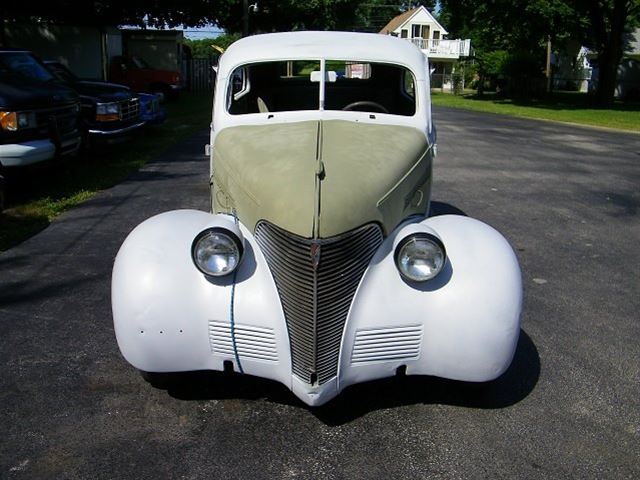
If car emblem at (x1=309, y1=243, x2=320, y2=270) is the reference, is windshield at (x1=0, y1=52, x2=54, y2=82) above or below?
above

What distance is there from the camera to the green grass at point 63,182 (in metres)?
7.44

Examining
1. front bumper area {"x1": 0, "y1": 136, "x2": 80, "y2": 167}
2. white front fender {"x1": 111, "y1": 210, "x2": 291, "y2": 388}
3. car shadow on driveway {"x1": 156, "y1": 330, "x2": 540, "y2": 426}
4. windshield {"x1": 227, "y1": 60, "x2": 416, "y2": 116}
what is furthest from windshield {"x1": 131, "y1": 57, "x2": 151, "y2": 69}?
white front fender {"x1": 111, "y1": 210, "x2": 291, "y2": 388}

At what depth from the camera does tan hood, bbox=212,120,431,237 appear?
335cm

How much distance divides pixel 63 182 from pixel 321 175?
7251mm

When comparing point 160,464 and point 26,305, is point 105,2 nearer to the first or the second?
point 26,305

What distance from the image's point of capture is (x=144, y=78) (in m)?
27.5

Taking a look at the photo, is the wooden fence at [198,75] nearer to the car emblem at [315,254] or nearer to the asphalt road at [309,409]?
the asphalt road at [309,409]

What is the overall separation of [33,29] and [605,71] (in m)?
25.3

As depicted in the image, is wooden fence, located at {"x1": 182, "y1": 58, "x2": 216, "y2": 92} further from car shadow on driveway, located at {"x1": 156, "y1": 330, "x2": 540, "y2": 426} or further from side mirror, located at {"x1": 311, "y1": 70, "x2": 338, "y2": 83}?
car shadow on driveway, located at {"x1": 156, "y1": 330, "x2": 540, "y2": 426}

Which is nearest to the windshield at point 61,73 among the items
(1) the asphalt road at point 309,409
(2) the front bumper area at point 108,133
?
(2) the front bumper area at point 108,133

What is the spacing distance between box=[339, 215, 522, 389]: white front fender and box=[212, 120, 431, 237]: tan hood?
1.07ft

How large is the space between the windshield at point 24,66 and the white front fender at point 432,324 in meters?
8.18

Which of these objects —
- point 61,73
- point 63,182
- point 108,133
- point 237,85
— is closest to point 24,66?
point 108,133

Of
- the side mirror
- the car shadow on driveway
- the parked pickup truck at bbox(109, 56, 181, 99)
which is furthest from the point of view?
the parked pickup truck at bbox(109, 56, 181, 99)
